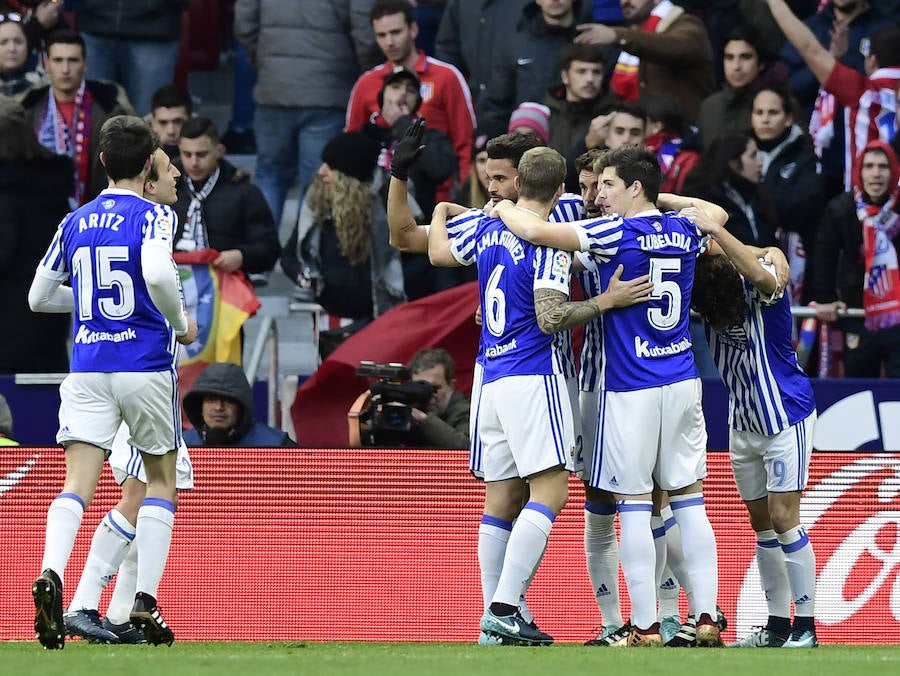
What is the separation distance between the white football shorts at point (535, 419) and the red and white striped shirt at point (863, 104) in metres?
5.18

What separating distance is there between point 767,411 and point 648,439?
0.73 meters

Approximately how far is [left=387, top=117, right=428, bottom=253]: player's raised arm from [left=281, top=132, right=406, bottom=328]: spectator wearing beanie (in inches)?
123

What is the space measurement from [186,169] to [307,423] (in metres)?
1.94

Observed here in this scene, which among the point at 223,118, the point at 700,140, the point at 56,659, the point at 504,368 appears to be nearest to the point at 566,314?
the point at 504,368

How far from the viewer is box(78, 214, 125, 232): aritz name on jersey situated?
7.52 m

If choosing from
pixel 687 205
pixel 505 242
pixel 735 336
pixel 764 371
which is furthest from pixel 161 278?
pixel 764 371

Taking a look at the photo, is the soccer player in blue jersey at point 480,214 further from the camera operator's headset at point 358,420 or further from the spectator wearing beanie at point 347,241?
the spectator wearing beanie at point 347,241

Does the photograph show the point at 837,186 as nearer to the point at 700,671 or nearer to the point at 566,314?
the point at 566,314

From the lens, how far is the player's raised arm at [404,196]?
Answer: 8.06 meters

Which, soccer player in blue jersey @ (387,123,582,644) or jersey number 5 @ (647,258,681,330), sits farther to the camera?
soccer player in blue jersey @ (387,123,582,644)

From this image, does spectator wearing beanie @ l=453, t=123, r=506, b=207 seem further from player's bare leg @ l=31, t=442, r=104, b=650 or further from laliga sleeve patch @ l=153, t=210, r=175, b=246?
player's bare leg @ l=31, t=442, r=104, b=650

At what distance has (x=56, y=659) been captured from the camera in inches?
268

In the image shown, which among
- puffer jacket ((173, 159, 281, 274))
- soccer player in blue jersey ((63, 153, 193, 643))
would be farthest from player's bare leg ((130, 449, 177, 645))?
puffer jacket ((173, 159, 281, 274))

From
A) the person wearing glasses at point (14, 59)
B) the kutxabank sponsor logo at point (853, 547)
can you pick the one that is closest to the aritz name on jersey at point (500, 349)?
the kutxabank sponsor logo at point (853, 547)
